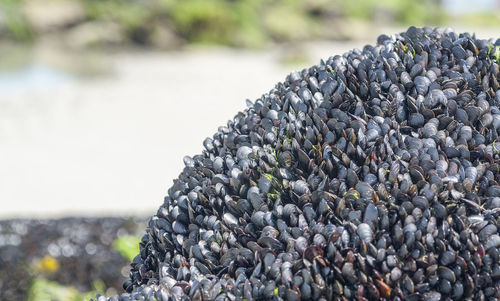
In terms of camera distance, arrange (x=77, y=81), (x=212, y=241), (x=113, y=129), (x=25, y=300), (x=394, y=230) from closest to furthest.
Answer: (x=394, y=230)
(x=212, y=241)
(x=25, y=300)
(x=113, y=129)
(x=77, y=81)

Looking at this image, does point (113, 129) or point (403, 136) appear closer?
point (403, 136)

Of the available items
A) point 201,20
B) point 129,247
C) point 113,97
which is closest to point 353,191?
point 129,247

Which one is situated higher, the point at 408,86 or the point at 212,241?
the point at 408,86

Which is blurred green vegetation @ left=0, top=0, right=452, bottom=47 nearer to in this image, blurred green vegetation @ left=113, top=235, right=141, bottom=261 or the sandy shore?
the sandy shore

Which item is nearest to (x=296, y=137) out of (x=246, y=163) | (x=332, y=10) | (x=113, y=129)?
(x=246, y=163)

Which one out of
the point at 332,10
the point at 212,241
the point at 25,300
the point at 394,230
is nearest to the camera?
the point at 394,230

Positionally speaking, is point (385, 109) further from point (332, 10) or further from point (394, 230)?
point (332, 10)

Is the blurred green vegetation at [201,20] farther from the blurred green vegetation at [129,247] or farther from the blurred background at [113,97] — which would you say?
the blurred green vegetation at [129,247]

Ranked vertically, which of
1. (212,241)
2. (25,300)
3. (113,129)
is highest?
(113,129)
